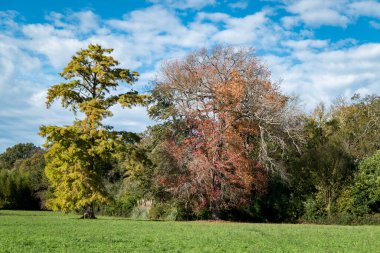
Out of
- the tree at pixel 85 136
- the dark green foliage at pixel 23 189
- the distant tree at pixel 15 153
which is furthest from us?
the distant tree at pixel 15 153

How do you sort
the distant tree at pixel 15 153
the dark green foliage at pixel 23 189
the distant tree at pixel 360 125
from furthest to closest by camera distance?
the distant tree at pixel 15 153 < the dark green foliage at pixel 23 189 < the distant tree at pixel 360 125

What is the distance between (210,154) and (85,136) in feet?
31.8

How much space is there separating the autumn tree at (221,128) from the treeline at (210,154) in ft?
0.27

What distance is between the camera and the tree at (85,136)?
109ft

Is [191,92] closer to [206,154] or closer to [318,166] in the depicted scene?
[206,154]

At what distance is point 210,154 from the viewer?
36250 millimetres

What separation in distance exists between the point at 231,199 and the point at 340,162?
979 centimetres

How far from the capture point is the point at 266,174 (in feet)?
123

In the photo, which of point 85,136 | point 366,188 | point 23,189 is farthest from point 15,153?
point 366,188

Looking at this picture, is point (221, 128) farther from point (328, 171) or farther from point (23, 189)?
point (23, 189)

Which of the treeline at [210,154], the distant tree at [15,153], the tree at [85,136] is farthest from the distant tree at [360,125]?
Answer: the distant tree at [15,153]

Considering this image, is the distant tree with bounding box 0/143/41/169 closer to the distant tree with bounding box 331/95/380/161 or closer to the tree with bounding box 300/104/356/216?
the distant tree with bounding box 331/95/380/161

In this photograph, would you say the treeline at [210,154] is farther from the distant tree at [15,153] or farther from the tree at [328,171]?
the distant tree at [15,153]

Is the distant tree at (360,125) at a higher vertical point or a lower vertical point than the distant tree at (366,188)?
higher
